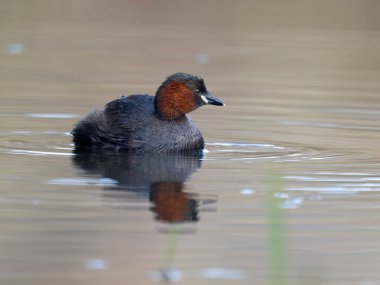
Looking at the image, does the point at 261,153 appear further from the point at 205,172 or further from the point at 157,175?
the point at 157,175

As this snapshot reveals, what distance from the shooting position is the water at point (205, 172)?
20.0 feet

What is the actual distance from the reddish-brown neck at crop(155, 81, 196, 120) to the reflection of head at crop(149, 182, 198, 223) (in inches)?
86.2

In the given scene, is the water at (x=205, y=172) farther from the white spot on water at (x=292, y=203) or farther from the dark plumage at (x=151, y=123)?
the dark plumage at (x=151, y=123)

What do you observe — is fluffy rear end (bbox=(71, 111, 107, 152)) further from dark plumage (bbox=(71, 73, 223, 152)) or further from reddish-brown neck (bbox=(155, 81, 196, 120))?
reddish-brown neck (bbox=(155, 81, 196, 120))

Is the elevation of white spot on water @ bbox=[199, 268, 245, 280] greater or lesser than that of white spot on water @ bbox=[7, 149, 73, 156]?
lesser

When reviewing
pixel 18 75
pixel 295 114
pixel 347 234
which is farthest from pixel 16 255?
pixel 18 75

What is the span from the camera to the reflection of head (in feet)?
24.0

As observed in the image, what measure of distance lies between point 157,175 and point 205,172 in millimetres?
379

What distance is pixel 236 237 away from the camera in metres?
6.74

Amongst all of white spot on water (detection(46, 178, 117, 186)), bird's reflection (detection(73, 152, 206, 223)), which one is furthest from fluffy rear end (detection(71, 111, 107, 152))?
white spot on water (detection(46, 178, 117, 186))

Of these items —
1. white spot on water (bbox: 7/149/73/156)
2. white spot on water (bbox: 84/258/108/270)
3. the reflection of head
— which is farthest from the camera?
white spot on water (bbox: 7/149/73/156)

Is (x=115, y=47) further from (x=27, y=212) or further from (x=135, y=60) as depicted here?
(x=27, y=212)

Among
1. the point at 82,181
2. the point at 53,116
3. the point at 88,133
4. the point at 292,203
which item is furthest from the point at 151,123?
the point at 292,203

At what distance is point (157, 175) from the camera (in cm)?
898
